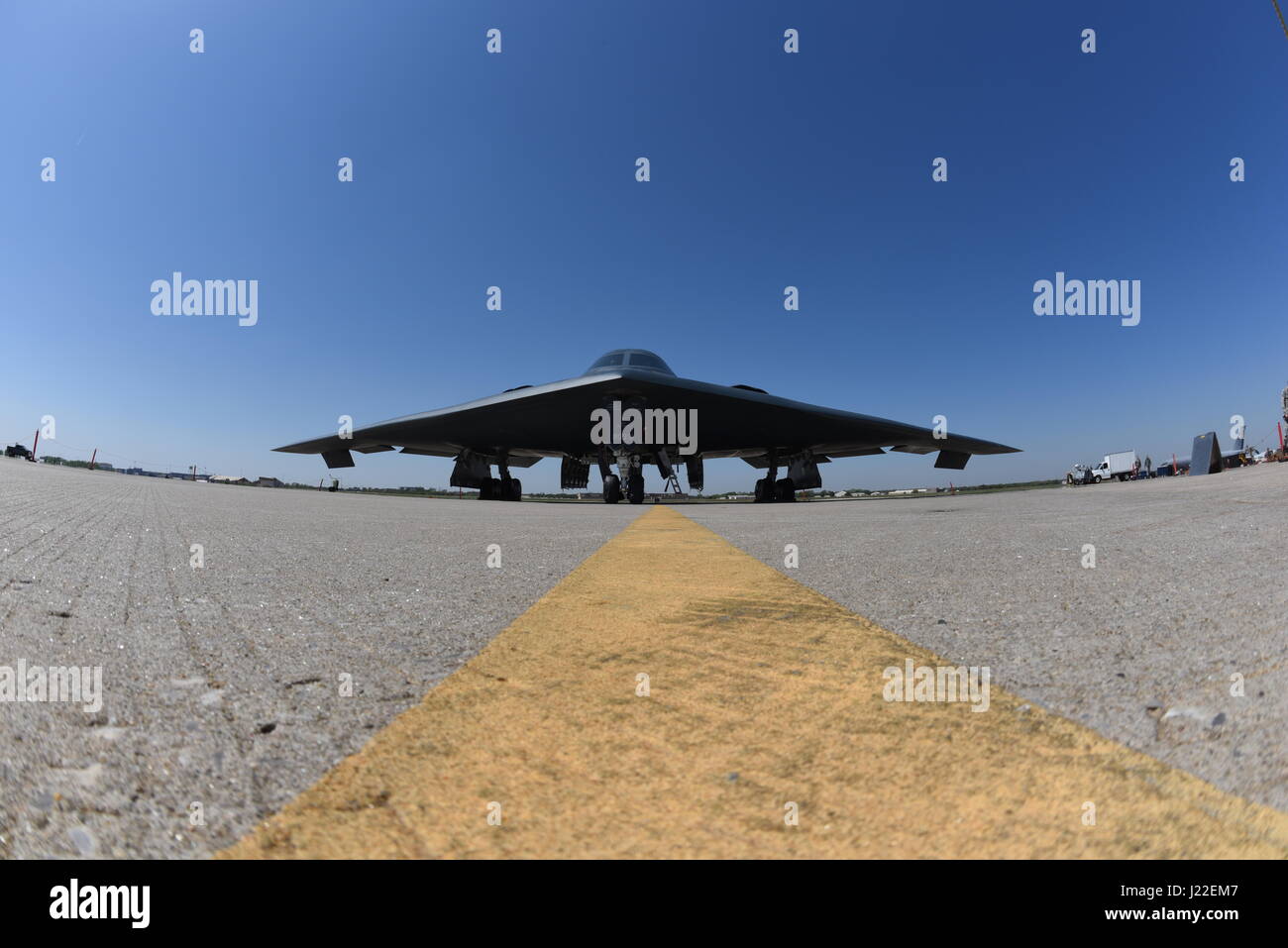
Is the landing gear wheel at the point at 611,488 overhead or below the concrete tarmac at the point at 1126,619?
overhead

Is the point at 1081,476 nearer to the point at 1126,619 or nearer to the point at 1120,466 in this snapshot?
the point at 1120,466

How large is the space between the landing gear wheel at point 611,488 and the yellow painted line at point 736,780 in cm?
1545

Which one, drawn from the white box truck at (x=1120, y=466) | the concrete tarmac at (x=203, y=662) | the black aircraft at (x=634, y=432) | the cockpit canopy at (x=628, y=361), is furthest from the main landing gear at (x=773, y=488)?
the white box truck at (x=1120, y=466)

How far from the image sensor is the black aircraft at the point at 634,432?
1683cm

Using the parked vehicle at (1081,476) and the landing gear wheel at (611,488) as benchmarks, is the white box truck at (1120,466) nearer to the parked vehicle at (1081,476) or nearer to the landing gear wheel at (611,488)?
the parked vehicle at (1081,476)

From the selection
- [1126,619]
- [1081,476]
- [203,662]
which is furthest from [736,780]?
[1081,476]

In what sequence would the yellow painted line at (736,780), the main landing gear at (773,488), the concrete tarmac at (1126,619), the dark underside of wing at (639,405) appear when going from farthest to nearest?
1. the main landing gear at (773,488)
2. the dark underside of wing at (639,405)
3. the concrete tarmac at (1126,619)
4. the yellow painted line at (736,780)

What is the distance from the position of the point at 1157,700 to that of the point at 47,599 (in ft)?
11.8

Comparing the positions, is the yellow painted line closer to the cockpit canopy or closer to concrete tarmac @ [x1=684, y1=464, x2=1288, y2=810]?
concrete tarmac @ [x1=684, y1=464, x2=1288, y2=810]

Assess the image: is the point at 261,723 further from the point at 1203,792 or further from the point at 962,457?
the point at 962,457

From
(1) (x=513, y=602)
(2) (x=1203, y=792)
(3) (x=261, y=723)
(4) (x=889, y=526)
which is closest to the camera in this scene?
(2) (x=1203, y=792)

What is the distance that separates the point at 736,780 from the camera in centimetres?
87
